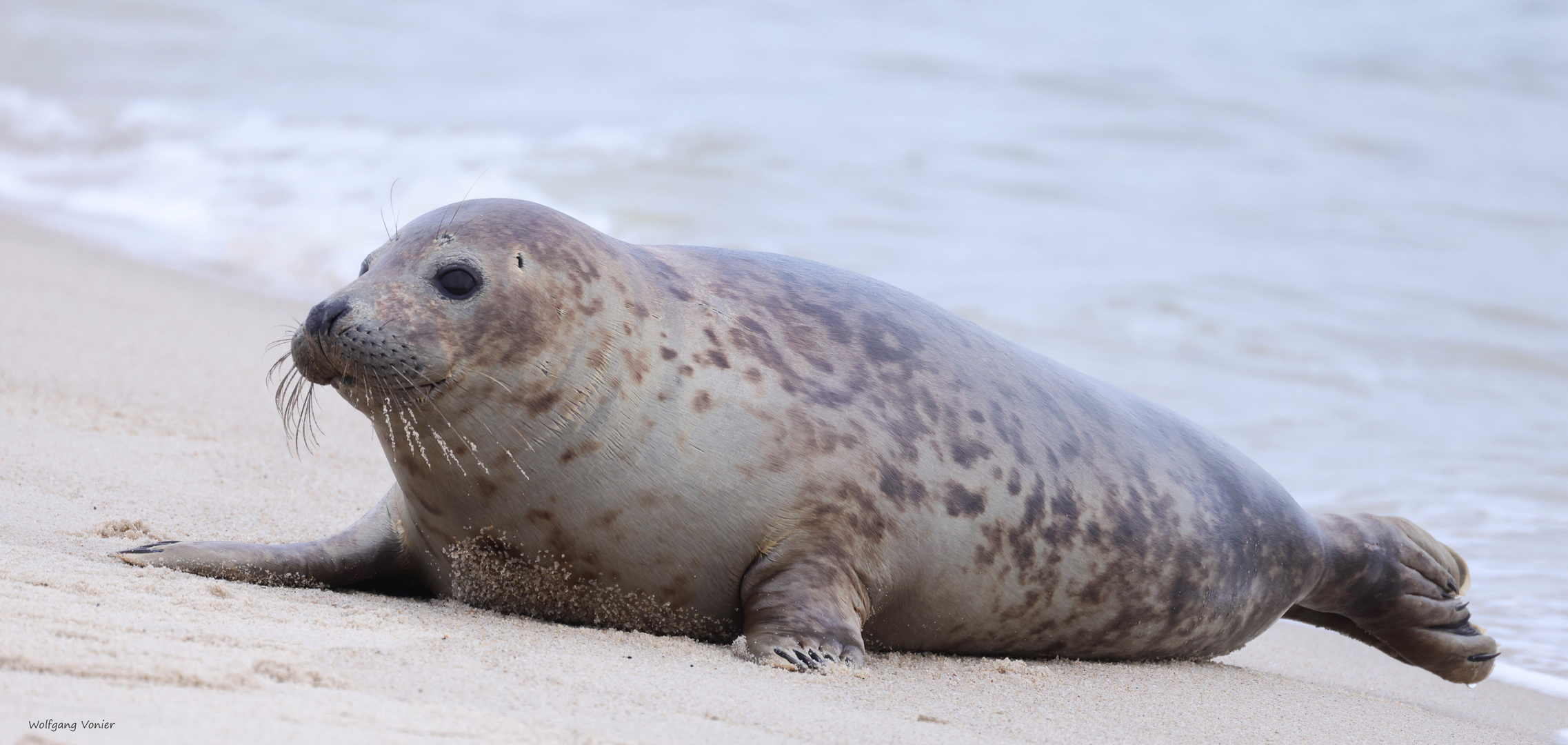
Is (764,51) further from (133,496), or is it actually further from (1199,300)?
(133,496)

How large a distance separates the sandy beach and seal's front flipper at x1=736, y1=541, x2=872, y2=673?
0.07m

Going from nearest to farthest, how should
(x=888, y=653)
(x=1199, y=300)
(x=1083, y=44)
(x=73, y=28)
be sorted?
(x=888, y=653) → (x=1199, y=300) → (x=73, y=28) → (x=1083, y=44)

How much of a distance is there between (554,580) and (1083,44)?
1595cm

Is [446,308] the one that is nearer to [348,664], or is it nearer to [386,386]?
[386,386]

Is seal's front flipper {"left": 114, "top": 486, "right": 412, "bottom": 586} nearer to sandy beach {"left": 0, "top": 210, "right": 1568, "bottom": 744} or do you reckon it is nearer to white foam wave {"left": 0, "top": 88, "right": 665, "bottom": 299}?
sandy beach {"left": 0, "top": 210, "right": 1568, "bottom": 744}

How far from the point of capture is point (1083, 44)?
1767 centimetres

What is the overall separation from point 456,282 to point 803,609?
906 mm

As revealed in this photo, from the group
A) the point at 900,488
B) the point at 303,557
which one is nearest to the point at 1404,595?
the point at 900,488

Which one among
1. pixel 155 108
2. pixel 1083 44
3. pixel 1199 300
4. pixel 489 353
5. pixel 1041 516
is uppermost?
pixel 1083 44

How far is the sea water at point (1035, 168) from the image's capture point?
7086 mm

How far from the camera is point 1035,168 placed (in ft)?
40.8

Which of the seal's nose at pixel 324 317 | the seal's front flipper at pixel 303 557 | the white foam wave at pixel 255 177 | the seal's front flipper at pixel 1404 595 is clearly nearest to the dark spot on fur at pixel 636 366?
the seal's nose at pixel 324 317

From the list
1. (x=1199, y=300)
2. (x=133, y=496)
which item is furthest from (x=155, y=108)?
(x=133, y=496)

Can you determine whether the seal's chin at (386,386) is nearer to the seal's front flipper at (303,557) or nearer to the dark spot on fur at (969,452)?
the seal's front flipper at (303,557)
